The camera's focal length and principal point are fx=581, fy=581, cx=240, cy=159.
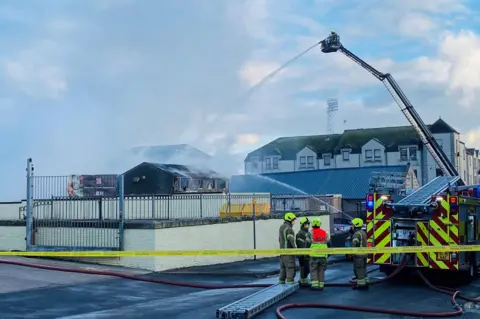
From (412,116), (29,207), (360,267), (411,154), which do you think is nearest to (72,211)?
(29,207)

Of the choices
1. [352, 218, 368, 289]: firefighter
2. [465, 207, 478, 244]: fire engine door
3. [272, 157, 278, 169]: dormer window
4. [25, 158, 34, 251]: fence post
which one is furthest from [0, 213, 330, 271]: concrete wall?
[272, 157, 278, 169]: dormer window

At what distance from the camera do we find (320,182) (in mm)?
49188

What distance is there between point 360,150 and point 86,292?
55.9m

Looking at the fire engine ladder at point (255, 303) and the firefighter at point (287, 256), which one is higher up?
the firefighter at point (287, 256)

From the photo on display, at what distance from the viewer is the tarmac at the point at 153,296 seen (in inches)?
360

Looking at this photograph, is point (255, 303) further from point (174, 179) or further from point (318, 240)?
point (174, 179)

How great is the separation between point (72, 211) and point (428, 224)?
9278mm

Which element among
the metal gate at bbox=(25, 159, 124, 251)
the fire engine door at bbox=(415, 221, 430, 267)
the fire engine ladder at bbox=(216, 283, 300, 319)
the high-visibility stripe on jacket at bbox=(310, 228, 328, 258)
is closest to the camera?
the fire engine ladder at bbox=(216, 283, 300, 319)

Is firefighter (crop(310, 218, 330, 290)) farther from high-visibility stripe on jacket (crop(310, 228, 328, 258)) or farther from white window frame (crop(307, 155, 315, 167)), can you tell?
white window frame (crop(307, 155, 315, 167))

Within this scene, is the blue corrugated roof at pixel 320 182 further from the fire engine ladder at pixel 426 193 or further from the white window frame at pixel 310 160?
the fire engine ladder at pixel 426 193

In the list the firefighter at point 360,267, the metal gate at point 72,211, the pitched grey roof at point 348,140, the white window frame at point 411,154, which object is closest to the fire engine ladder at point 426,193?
the firefighter at point 360,267

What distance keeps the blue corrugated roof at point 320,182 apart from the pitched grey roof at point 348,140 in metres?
10.4

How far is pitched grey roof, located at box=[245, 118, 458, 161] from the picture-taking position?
62.2m

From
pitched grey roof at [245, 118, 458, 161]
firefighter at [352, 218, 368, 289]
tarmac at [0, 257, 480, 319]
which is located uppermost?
pitched grey roof at [245, 118, 458, 161]
